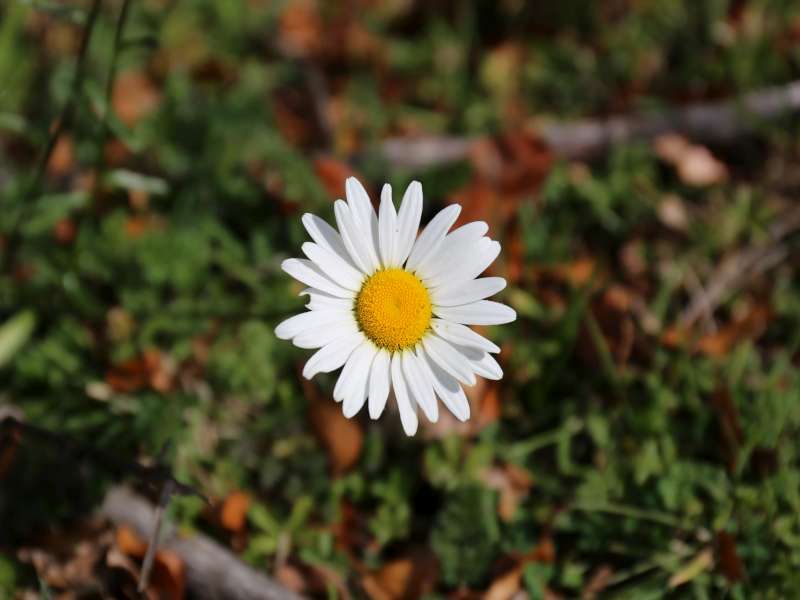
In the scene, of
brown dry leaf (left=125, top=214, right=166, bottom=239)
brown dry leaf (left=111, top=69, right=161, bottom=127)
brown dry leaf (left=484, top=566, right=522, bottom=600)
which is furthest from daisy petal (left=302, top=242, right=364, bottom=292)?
brown dry leaf (left=111, top=69, right=161, bottom=127)

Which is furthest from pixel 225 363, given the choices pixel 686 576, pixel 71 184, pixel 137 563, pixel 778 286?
pixel 778 286

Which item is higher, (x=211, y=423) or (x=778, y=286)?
(x=778, y=286)

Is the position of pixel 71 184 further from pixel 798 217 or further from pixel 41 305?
pixel 798 217

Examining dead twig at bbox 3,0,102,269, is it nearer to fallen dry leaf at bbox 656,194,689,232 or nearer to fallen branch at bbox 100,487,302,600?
fallen branch at bbox 100,487,302,600

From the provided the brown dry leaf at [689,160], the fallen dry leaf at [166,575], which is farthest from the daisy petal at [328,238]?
the brown dry leaf at [689,160]

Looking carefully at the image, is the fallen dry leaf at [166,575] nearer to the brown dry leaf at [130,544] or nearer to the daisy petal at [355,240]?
the brown dry leaf at [130,544]
